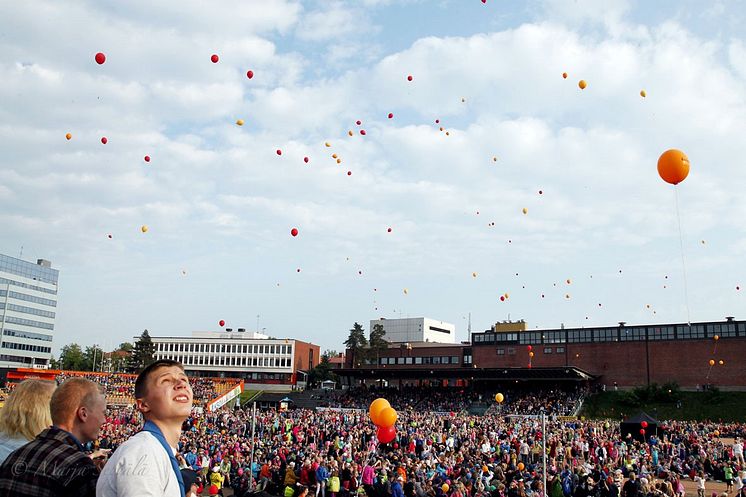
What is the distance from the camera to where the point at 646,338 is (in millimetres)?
60219

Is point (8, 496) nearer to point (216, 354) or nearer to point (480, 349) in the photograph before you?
point (480, 349)

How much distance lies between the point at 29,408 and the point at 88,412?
0.45 m

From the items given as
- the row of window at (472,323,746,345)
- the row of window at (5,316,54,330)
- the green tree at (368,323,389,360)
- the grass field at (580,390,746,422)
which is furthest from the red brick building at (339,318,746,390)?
the row of window at (5,316,54,330)

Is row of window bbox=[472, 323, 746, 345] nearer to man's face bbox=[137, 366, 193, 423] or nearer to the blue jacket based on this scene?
the blue jacket

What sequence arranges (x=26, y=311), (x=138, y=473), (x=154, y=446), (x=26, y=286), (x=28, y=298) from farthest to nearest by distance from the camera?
1. (x=28, y=298)
2. (x=26, y=286)
3. (x=26, y=311)
4. (x=154, y=446)
5. (x=138, y=473)

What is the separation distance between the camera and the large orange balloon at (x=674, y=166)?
1448 cm

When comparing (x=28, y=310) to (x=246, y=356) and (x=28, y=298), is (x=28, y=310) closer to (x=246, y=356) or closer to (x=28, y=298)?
(x=28, y=298)

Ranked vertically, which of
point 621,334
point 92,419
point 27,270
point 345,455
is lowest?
point 345,455

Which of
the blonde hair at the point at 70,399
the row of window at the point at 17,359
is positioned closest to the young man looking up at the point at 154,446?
the blonde hair at the point at 70,399

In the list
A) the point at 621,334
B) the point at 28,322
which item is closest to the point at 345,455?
the point at 621,334

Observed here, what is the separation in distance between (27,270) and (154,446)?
120 m

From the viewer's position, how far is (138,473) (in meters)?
2.38

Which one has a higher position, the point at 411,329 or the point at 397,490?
the point at 411,329

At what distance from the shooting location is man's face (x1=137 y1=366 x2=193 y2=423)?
2755 millimetres
